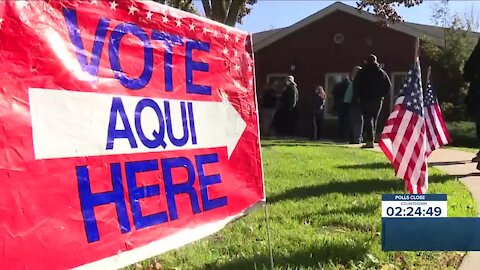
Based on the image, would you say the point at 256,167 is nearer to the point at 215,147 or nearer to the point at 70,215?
the point at 215,147

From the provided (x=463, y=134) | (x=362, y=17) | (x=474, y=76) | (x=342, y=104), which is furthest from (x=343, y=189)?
(x=362, y=17)

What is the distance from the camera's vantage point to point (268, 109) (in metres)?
19.1

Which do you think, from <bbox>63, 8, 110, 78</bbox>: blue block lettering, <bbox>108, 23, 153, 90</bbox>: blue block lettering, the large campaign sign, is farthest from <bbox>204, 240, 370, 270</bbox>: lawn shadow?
<bbox>63, 8, 110, 78</bbox>: blue block lettering

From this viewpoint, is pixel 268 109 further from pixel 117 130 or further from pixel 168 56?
pixel 117 130

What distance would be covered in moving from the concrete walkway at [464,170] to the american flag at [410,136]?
89 centimetres

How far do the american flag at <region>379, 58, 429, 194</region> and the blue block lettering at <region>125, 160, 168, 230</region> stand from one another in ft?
9.34

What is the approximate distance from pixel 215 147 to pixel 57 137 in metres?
1.25

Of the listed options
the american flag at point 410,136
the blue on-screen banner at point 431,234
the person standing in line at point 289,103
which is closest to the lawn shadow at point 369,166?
the american flag at point 410,136

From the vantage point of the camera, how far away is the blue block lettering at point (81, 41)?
285cm

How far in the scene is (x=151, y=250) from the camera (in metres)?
3.33

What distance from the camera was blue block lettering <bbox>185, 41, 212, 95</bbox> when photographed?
363 cm

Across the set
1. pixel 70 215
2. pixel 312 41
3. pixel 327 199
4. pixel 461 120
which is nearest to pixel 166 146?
pixel 70 215

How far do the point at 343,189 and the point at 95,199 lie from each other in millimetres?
4682

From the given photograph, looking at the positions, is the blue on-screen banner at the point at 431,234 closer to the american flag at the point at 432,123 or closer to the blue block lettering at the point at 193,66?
the blue block lettering at the point at 193,66
